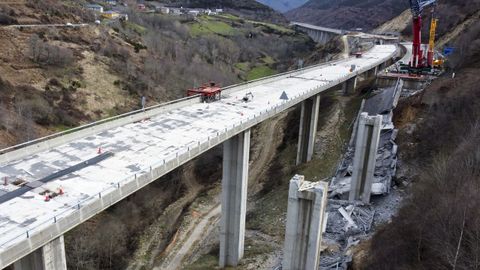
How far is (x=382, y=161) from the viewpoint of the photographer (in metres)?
35.5

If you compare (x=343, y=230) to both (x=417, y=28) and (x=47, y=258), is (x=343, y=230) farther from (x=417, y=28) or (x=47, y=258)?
(x=417, y=28)

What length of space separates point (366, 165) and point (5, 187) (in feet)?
80.4

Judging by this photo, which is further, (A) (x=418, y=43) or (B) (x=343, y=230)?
(A) (x=418, y=43)

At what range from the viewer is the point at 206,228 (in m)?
36.4

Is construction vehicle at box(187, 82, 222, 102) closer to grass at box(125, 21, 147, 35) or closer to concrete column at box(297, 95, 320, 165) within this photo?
concrete column at box(297, 95, 320, 165)

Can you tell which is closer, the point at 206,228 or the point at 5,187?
the point at 5,187

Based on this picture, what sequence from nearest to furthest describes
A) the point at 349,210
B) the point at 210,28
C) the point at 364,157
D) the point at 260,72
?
the point at 349,210 < the point at 364,157 < the point at 260,72 < the point at 210,28

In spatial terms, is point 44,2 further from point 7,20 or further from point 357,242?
point 357,242

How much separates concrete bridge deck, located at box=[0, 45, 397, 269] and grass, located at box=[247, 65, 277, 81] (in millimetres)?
63386

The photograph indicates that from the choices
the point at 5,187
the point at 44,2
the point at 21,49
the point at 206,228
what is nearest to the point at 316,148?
the point at 206,228

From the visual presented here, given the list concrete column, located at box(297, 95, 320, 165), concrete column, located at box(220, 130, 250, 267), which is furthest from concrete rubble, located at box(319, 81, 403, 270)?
concrete column, located at box(220, 130, 250, 267)

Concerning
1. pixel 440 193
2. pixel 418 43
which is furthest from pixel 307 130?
pixel 440 193

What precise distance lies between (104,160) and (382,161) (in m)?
23.5

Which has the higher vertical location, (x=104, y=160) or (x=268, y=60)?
(x=104, y=160)
